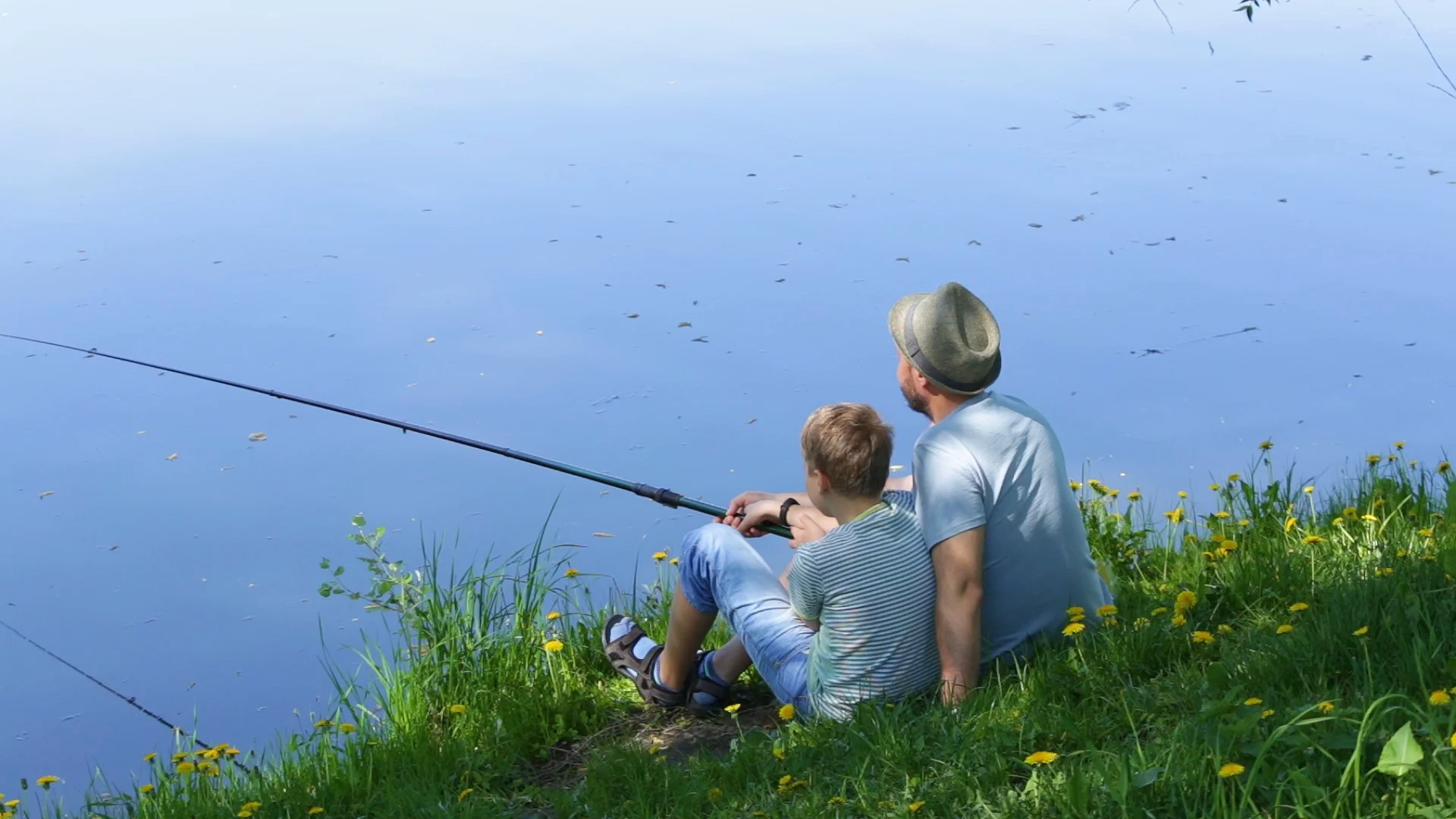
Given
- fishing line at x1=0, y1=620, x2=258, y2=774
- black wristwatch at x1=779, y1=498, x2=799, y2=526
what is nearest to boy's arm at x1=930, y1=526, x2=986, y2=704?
black wristwatch at x1=779, y1=498, x2=799, y2=526

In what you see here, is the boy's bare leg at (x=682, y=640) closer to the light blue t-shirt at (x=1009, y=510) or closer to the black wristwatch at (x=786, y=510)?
the black wristwatch at (x=786, y=510)

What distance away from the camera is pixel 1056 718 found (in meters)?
2.75

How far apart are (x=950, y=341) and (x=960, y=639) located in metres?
0.57

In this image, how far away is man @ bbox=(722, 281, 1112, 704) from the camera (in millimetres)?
3053

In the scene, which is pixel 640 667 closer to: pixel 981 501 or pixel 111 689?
pixel 981 501

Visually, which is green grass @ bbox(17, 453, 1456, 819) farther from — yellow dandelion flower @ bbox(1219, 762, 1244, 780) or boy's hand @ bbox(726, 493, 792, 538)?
boy's hand @ bbox(726, 493, 792, 538)

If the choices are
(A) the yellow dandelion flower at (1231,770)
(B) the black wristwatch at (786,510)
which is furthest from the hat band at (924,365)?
(A) the yellow dandelion flower at (1231,770)

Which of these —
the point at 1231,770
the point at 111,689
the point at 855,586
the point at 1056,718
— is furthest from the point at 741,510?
the point at 111,689

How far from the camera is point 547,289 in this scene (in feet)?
23.4

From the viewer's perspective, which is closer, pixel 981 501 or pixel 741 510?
pixel 981 501

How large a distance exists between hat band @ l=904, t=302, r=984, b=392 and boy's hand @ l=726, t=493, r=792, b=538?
0.56 meters

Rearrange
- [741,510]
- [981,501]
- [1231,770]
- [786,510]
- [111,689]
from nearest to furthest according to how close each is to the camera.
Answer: [1231,770] < [981,501] < [786,510] < [741,510] < [111,689]

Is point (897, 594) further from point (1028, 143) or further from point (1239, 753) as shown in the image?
point (1028, 143)

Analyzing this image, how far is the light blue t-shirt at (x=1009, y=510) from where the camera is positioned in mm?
3061
